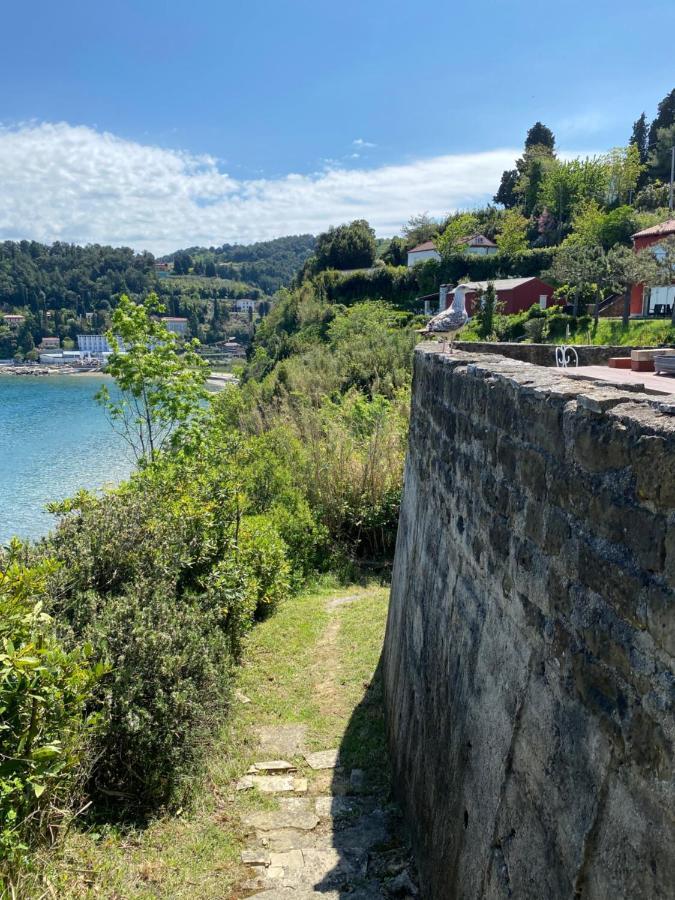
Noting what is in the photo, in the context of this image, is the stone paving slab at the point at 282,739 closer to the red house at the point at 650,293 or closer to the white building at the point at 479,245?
the red house at the point at 650,293

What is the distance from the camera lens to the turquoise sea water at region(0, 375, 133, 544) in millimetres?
23312

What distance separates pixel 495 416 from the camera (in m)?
3.68

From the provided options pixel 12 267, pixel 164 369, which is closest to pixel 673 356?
pixel 164 369

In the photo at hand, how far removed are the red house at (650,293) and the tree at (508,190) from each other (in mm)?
39662

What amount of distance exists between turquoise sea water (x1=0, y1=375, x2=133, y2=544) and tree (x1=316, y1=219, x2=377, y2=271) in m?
26.9

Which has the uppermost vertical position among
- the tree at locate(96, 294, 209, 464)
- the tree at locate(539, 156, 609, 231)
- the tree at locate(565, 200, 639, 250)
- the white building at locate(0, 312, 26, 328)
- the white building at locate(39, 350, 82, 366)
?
the tree at locate(539, 156, 609, 231)

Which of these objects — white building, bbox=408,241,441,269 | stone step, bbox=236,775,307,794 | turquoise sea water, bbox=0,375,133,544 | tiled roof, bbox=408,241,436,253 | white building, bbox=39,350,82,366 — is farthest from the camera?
white building, bbox=39,350,82,366

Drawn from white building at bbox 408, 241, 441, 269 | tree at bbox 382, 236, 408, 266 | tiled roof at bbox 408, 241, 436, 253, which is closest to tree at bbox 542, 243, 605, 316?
white building at bbox 408, 241, 441, 269

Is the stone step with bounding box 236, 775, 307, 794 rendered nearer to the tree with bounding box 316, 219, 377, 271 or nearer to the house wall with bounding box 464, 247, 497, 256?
the house wall with bounding box 464, 247, 497, 256

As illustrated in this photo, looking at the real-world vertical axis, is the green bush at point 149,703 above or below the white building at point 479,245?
below

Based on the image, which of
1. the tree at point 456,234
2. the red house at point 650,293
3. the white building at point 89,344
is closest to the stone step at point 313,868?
the red house at point 650,293

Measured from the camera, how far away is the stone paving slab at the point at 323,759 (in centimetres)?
709

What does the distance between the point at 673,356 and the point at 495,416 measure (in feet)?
17.5

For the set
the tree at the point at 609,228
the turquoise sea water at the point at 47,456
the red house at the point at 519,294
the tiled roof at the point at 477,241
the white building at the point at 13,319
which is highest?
the tiled roof at the point at 477,241
